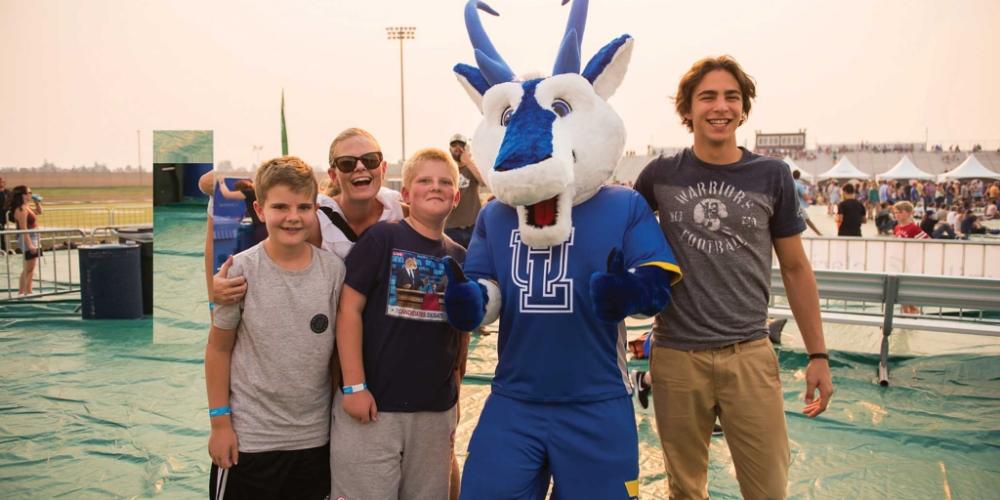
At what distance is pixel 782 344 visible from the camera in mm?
6281

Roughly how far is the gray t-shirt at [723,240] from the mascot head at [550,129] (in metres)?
0.36

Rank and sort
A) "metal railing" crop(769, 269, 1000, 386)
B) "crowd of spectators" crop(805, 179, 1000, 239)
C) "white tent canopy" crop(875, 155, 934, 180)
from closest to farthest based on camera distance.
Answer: "metal railing" crop(769, 269, 1000, 386), "crowd of spectators" crop(805, 179, 1000, 239), "white tent canopy" crop(875, 155, 934, 180)

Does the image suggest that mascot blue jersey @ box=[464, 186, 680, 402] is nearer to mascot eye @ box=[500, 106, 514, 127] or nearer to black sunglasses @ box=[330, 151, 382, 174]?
mascot eye @ box=[500, 106, 514, 127]

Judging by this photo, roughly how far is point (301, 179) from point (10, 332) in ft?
21.1

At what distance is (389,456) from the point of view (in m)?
Answer: 2.43

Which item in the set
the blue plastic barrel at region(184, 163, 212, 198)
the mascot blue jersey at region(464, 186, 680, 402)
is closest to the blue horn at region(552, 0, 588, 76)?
the mascot blue jersey at region(464, 186, 680, 402)

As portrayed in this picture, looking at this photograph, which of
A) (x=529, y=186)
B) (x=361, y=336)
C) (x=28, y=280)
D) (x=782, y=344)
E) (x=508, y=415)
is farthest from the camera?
(x=28, y=280)

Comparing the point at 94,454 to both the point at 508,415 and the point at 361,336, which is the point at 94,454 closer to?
the point at 361,336

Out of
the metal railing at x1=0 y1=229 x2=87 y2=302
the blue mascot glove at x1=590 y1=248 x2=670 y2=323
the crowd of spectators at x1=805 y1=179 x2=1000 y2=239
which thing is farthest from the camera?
the crowd of spectators at x1=805 y1=179 x2=1000 y2=239

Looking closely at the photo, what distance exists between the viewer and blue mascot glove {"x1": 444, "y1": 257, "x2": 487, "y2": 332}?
2.18 meters

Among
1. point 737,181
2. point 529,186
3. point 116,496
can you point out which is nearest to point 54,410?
point 116,496

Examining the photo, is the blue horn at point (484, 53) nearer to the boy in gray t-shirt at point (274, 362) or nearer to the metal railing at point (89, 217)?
the boy in gray t-shirt at point (274, 362)

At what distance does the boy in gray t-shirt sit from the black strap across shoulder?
14.1 inches

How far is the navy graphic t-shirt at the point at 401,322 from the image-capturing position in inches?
96.4
